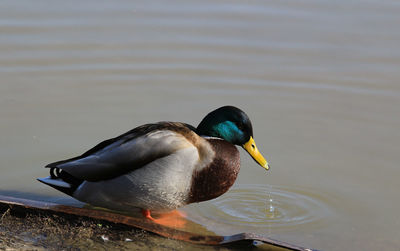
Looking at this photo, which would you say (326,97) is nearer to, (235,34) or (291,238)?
(235,34)

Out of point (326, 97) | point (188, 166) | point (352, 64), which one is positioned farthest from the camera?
point (352, 64)

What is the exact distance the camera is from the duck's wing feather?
4.07 metres

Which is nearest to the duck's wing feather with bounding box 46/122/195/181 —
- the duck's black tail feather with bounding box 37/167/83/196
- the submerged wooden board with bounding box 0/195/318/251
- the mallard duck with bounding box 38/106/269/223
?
the mallard duck with bounding box 38/106/269/223

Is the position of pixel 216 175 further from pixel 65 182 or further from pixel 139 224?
pixel 65 182

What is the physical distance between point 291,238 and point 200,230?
572 millimetres

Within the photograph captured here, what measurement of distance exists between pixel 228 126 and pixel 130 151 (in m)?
0.66

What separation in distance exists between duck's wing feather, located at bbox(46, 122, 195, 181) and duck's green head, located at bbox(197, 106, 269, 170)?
0.50 feet

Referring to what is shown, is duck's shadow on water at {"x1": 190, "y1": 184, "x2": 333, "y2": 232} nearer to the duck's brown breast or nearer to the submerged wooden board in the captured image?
the duck's brown breast

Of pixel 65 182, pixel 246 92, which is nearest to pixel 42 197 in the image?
pixel 65 182

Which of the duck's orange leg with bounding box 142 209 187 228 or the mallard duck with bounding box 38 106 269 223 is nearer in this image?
the mallard duck with bounding box 38 106 269 223

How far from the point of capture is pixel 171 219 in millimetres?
4449

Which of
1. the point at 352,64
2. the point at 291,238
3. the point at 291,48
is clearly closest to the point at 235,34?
the point at 291,48

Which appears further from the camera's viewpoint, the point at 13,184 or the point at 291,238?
the point at 13,184

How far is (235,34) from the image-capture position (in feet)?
23.9
